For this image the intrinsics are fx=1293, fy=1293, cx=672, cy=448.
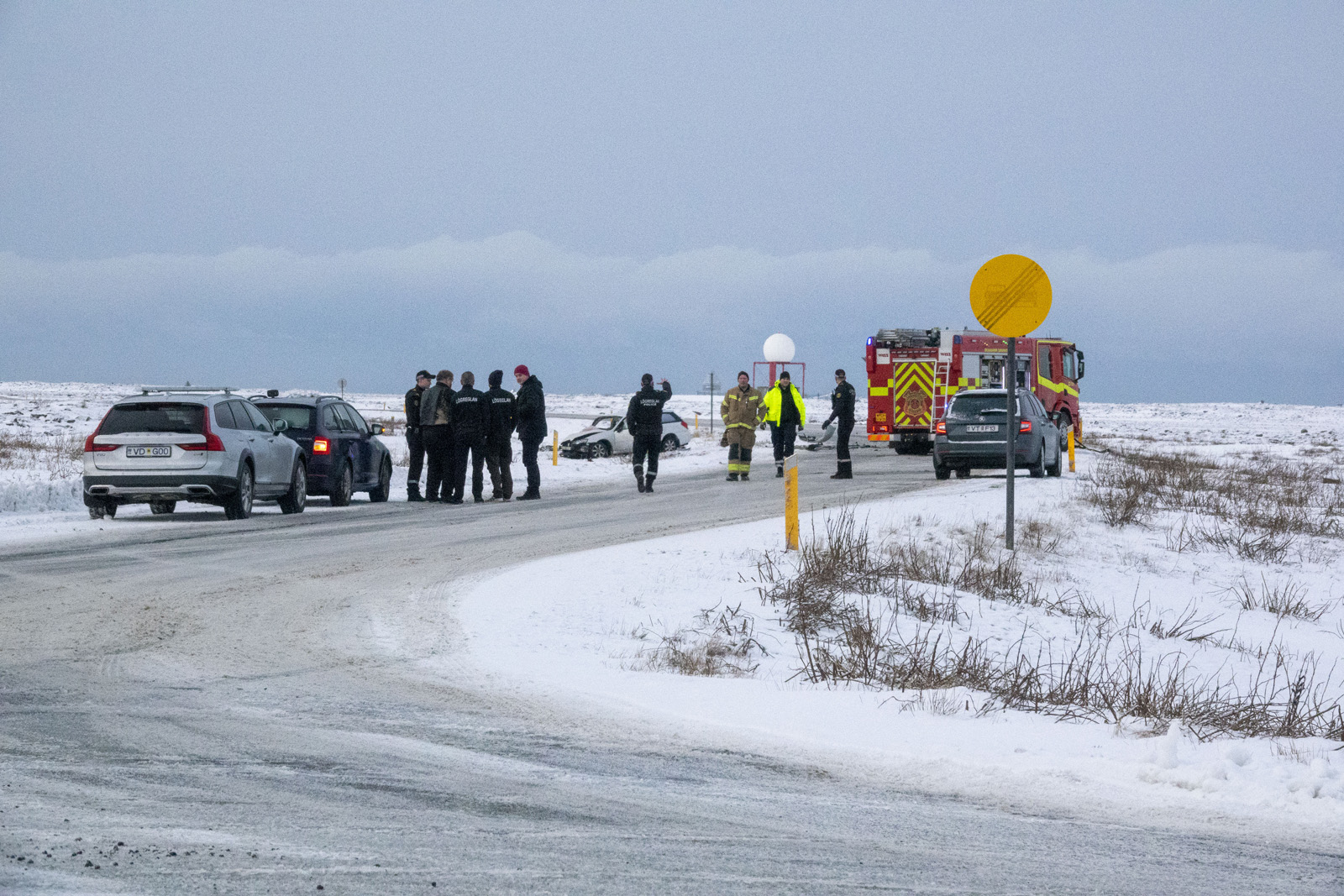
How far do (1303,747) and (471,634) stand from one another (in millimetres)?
4699

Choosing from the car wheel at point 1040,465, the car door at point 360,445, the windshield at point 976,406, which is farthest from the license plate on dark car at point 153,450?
the car wheel at point 1040,465

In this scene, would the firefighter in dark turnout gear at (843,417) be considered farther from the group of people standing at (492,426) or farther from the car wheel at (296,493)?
the car wheel at (296,493)

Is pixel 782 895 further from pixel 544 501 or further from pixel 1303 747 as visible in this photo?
pixel 544 501

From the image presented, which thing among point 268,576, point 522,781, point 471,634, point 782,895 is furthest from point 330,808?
point 268,576

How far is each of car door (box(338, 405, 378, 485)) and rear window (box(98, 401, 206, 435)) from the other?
12.5 feet

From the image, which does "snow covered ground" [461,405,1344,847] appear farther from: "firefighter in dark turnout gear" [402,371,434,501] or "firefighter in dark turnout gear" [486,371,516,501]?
"firefighter in dark turnout gear" [402,371,434,501]

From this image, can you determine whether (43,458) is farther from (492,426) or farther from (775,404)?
(775,404)

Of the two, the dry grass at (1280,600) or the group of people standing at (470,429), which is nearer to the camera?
the dry grass at (1280,600)

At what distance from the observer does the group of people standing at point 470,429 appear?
1888 centimetres

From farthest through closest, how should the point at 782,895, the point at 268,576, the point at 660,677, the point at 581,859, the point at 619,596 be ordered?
the point at 268,576, the point at 619,596, the point at 660,677, the point at 581,859, the point at 782,895

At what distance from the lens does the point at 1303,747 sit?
5.63 metres

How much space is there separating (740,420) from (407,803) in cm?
1751

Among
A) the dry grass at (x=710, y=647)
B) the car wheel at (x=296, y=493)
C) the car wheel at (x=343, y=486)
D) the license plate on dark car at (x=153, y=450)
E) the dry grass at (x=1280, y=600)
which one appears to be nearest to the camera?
the dry grass at (x=710, y=647)

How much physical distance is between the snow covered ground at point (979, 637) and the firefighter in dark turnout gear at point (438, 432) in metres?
6.51
